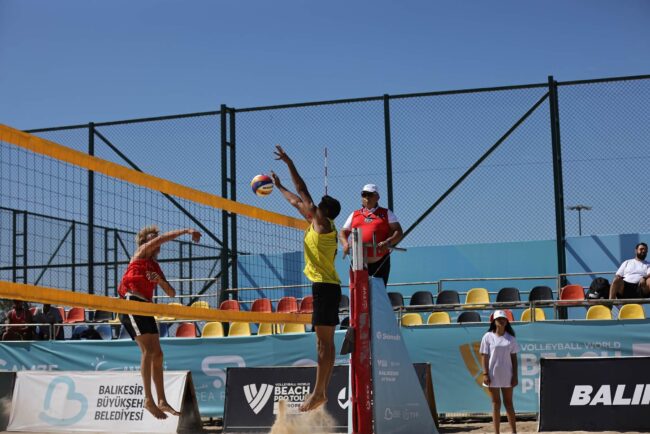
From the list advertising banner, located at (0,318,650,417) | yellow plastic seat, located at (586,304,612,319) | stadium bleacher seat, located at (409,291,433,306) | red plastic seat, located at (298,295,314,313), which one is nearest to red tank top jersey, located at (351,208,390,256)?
advertising banner, located at (0,318,650,417)

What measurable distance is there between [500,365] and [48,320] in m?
7.64

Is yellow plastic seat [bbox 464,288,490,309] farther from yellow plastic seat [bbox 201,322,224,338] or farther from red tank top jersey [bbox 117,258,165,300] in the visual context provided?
red tank top jersey [bbox 117,258,165,300]

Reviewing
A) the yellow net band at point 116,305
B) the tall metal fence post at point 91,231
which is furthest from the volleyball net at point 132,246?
the yellow net band at point 116,305

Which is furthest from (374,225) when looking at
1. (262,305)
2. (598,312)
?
(262,305)

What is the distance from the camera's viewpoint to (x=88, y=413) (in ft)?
40.3

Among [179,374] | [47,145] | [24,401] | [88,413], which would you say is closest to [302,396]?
[179,374]

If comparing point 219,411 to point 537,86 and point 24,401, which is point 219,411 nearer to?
point 24,401

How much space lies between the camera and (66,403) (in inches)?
492

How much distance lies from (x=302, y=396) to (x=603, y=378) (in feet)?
11.3

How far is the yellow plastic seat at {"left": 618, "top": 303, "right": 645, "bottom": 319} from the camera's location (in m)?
12.2

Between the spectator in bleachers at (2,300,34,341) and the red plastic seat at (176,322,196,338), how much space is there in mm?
2179

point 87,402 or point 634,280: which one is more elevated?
point 634,280

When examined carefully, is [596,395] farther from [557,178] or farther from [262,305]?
[262,305]

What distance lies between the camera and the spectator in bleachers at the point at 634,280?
12.6 metres
